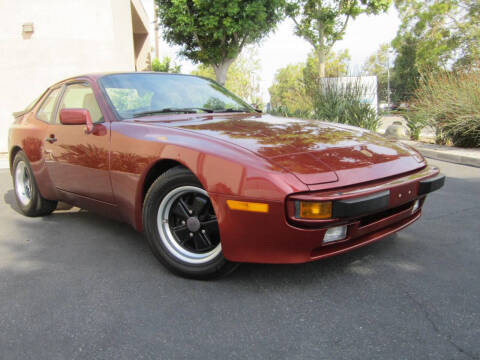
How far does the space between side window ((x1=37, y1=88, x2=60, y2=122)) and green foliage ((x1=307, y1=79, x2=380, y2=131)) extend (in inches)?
262

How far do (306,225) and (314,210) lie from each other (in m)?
0.09

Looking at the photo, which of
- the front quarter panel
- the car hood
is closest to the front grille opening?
the car hood

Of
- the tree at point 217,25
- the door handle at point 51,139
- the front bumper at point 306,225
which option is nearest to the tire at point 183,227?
the front bumper at point 306,225

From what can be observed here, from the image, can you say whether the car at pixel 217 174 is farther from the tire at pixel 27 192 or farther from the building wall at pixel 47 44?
the building wall at pixel 47 44

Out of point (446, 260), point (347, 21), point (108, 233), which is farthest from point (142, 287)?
point (347, 21)

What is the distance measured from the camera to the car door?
9.52 ft

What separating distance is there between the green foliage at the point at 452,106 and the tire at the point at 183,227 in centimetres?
717

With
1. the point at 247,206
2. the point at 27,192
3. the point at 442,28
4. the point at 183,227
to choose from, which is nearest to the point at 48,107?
the point at 27,192

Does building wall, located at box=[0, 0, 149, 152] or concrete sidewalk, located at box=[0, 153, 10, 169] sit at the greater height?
building wall, located at box=[0, 0, 149, 152]

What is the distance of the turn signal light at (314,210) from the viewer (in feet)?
6.47

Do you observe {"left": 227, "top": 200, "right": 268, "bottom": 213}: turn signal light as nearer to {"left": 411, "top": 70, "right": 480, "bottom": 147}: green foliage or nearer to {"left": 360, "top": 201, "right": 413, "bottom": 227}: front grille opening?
{"left": 360, "top": 201, "right": 413, "bottom": 227}: front grille opening

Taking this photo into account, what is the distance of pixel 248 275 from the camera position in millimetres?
2488

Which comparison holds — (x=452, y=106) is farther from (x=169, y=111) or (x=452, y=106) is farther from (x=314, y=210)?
(x=314, y=210)

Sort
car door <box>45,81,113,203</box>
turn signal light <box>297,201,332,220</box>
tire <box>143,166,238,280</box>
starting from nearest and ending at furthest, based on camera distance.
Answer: turn signal light <box>297,201,332,220</box> → tire <box>143,166,238,280</box> → car door <box>45,81,113,203</box>
